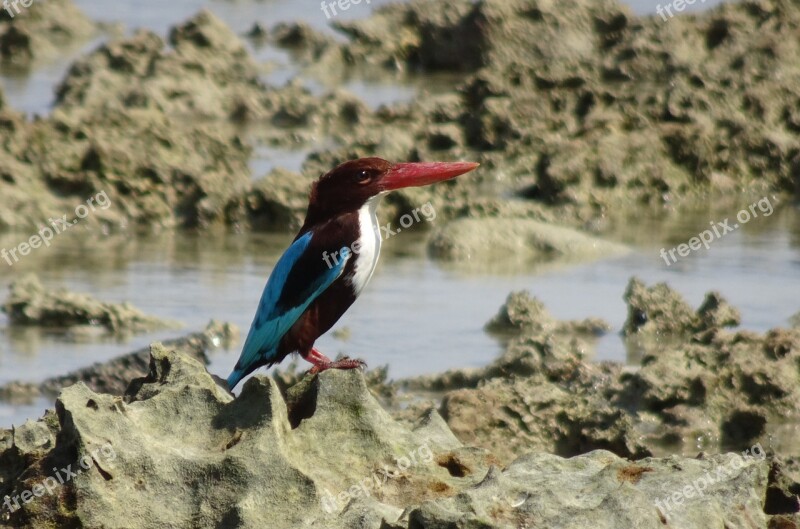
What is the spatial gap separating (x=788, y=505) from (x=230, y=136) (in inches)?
315

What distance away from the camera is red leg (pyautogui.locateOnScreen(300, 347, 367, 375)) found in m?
5.20

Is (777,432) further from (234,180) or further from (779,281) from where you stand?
(234,180)

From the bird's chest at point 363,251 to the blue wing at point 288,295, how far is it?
0.04 m

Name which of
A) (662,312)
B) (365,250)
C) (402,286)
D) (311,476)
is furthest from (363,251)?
(402,286)

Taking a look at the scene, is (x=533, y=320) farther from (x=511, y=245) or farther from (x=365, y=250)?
(x=365, y=250)

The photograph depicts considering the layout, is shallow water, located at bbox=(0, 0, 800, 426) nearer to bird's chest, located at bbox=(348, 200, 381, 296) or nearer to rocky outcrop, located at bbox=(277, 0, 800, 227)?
rocky outcrop, located at bbox=(277, 0, 800, 227)

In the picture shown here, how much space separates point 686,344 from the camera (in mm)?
6703

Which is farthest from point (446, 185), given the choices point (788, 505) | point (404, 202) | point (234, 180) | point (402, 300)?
point (788, 505)

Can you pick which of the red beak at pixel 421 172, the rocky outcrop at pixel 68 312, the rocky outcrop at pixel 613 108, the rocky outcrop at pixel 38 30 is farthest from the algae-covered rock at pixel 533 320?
the rocky outcrop at pixel 38 30

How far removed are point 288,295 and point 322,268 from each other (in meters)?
0.16

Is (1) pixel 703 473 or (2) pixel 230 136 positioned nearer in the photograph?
(1) pixel 703 473

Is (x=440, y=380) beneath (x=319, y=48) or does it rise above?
beneath

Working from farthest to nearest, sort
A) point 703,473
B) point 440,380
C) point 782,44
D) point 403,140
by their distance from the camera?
1. point 782,44
2. point 403,140
3. point 440,380
4. point 703,473

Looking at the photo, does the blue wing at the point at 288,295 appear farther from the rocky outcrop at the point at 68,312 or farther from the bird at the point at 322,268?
the rocky outcrop at the point at 68,312
